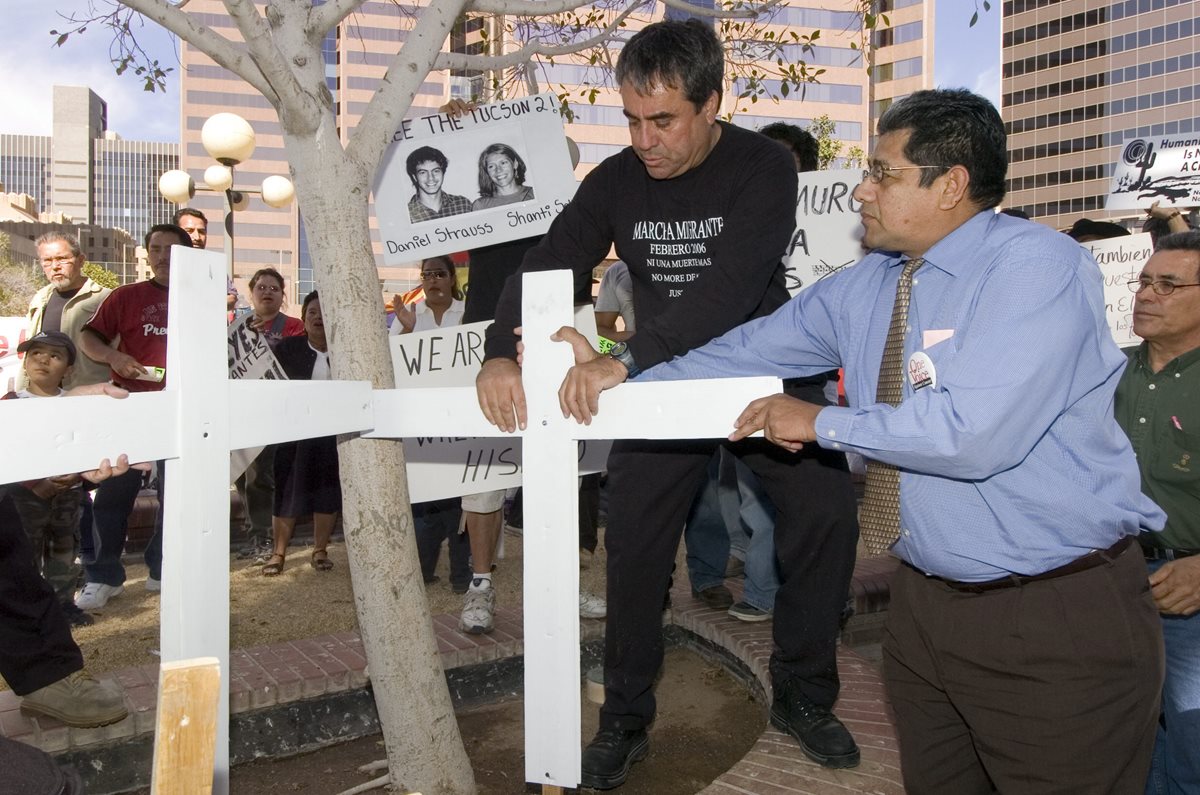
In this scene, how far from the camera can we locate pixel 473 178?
4.36m

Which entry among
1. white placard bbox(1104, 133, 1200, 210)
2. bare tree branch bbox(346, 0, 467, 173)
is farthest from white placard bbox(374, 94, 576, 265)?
white placard bbox(1104, 133, 1200, 210)

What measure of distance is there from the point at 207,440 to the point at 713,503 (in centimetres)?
352

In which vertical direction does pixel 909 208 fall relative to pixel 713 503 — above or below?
above

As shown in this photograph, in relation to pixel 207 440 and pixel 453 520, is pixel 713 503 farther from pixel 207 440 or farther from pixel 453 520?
pixel 207 440

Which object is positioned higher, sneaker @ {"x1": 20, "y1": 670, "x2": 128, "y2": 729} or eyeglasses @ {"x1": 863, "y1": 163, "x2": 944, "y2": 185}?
eyeglasses @ {"x1": 863, "y1": 163, "x2": 944, "y2": 185}

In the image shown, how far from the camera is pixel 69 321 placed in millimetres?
7020

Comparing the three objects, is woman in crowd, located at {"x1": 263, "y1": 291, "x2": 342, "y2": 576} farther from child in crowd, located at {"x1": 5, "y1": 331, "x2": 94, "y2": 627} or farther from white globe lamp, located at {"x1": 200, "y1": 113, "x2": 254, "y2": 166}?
white globe lamp, located at {"x1": 200, "y1": 113, "x2": 254, "y2": 166}

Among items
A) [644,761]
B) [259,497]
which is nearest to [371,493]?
[644,761]

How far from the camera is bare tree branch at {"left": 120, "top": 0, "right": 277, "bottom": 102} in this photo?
9.22ft

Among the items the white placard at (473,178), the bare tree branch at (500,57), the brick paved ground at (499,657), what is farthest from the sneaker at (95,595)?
the bare tree branch at (500,57)

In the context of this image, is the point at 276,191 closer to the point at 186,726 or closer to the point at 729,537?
the point at 729,537

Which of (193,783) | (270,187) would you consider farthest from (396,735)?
(270,187)

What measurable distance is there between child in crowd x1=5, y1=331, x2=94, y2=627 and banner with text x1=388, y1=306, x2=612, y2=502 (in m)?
2.19

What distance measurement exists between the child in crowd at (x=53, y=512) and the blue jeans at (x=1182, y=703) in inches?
187
